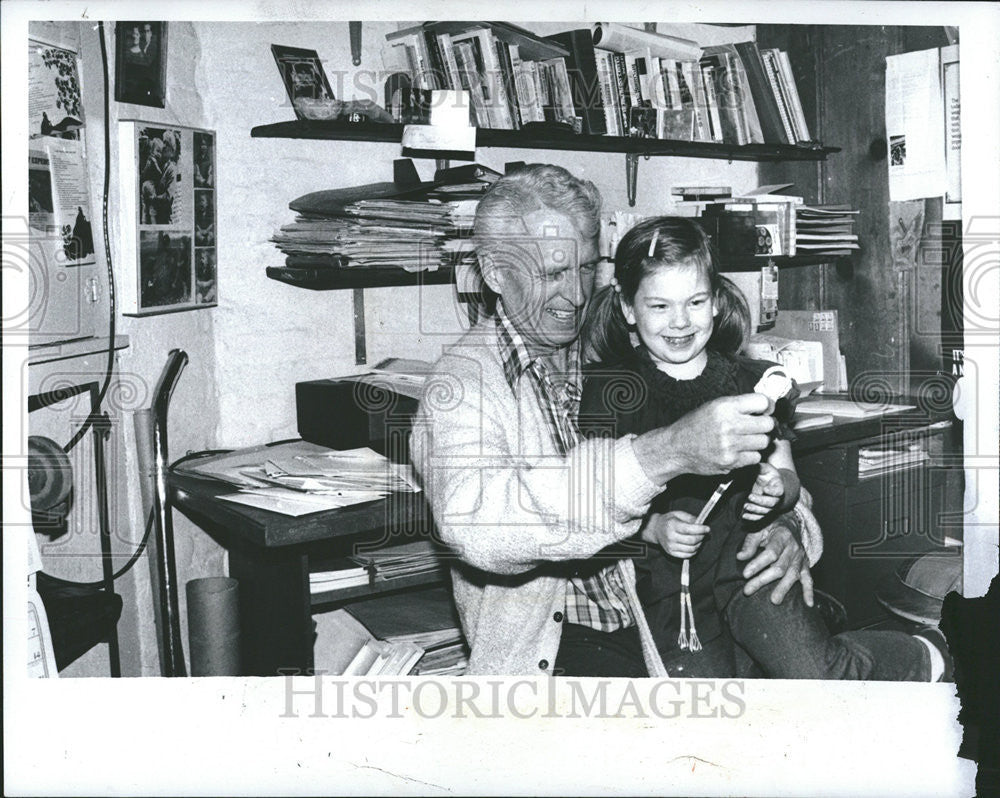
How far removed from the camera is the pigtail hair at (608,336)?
2170 millimetres

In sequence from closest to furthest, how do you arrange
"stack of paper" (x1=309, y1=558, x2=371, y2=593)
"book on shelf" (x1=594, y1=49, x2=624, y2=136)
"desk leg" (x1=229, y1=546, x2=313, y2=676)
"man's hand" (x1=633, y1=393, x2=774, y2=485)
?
"man's hand" (x1=633, y1=393, x2=774, y2=485), "desk leg" (x1=229, y1=546, x2=313, y2=676), "stack of paper" (x1=309, y1=558, x2=371, y2=593), "book on shelf" (x1=594, y1=49, x2=624, y2=136)

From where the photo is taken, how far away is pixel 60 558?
1981 millimetres

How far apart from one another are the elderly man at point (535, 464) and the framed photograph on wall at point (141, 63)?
0.84 metres

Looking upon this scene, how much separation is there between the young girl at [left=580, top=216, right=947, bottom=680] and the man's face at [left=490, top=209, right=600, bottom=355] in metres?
0.17

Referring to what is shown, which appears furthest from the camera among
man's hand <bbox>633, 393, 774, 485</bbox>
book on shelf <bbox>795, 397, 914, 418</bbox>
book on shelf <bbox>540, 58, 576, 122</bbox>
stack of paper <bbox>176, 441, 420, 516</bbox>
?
book on shelf <bbox>795, 397, 914, 418</bbox>

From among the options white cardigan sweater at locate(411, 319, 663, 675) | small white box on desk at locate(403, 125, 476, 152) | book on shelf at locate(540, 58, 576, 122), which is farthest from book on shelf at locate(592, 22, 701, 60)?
white cardigan sweater at locate(411, 319, 663, 675)

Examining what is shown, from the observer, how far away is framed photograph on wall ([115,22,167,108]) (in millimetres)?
2115

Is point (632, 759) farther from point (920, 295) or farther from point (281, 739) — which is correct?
point (920, 295)

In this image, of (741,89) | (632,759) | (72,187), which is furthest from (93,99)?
(741,89)

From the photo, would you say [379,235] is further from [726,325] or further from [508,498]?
[508,498]

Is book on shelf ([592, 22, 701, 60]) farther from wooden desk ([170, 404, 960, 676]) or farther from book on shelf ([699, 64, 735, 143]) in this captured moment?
wooden desk ([170, 404, 960, 676])

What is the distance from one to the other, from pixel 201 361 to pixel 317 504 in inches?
26.7

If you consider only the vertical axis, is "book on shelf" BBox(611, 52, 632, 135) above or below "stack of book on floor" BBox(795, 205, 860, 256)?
above

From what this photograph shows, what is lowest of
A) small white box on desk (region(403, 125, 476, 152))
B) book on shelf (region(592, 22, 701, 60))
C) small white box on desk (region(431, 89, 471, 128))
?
small white box on desk (region(403, 125, 476, 152))
